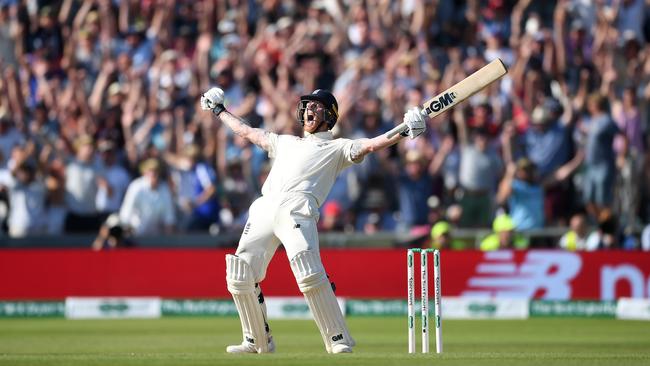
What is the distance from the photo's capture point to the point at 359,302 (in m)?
15.8

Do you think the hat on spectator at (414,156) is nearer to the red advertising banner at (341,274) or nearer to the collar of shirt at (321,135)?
the red advertising banner at (341,274)

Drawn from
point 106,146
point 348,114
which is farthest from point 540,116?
point 106,146

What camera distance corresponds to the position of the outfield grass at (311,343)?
807 centimetres

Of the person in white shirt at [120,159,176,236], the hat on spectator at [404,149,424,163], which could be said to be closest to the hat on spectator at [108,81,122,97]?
the person in white shirt at [120,159,176,236]

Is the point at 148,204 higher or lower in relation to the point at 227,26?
lower

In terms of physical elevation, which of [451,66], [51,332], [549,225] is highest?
[451,66]

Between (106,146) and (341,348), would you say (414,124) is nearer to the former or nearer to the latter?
(341,348)

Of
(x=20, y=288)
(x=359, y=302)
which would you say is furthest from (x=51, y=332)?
(x=359, y=302)

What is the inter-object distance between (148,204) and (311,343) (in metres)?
4.84

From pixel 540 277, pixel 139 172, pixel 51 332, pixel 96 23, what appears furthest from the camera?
pixel 96 23

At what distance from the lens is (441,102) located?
885 centimetres

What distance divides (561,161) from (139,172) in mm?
5014

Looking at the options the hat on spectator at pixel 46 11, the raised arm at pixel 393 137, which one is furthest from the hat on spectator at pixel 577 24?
the raised arm at pixel 393 137

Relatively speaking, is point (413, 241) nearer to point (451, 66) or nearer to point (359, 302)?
point (359, 302)
